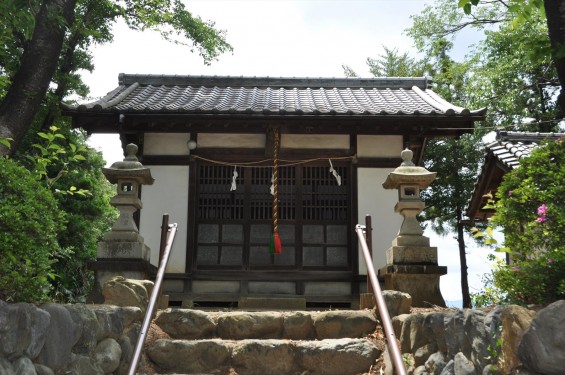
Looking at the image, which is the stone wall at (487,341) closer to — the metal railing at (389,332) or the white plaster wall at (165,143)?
the metal railing at (389,332)

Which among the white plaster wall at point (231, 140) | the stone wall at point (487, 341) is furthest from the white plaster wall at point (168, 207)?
the stone wall at point (487, 341)

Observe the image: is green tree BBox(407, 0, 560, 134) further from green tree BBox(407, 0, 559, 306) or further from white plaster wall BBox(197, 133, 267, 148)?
white plaster wall BBox(197, 133, 267, 148)

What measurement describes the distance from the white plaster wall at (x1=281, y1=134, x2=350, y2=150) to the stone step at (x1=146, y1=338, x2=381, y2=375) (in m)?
5.24

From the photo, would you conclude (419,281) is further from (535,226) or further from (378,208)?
(535,226)

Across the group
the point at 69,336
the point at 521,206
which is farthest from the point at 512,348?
the point at 69,336

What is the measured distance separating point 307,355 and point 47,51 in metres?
4.85

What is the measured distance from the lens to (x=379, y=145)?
10.7 meters

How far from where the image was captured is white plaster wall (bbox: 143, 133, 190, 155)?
10.7 metres

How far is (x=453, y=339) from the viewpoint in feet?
16.1

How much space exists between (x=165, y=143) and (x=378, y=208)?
4.14 metres

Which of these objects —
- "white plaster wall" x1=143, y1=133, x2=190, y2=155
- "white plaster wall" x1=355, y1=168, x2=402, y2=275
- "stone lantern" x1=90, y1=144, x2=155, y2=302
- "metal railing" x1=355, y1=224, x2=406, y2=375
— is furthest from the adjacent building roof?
"stone lantern" x1=90, y1=144, x2=155, y2=302

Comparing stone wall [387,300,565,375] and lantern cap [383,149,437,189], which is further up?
lantern cap [383,149,437,189]

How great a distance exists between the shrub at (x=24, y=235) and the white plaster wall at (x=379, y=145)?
6927mm

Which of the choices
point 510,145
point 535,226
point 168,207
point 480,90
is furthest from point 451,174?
point 535,226
